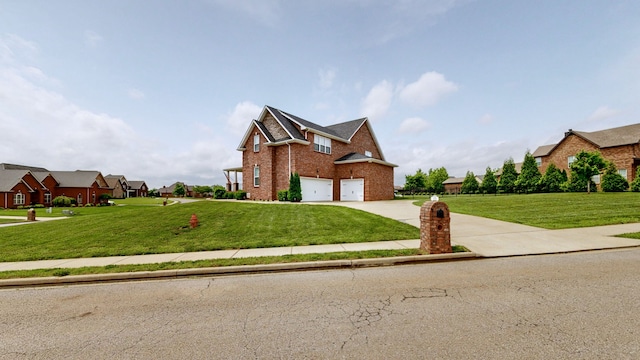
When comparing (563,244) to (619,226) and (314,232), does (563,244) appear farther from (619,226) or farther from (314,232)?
(314,232)

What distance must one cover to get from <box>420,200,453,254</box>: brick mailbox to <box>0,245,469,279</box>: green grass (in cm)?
34

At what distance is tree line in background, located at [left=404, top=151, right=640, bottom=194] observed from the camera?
84.1ft

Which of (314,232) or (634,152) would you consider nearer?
(314,232)

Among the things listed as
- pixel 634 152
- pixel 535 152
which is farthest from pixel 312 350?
pixel 535 152

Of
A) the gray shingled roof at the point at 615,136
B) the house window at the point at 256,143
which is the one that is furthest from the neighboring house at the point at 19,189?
the gray shingled roof at the point at 615,136

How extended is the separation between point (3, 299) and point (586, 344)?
959cm

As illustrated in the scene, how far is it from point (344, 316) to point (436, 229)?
4405mm

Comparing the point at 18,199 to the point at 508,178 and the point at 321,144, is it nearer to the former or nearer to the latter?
the point at 321,144

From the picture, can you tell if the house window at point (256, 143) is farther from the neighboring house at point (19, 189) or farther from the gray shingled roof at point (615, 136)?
the gray shingled roof at point (615, 136)

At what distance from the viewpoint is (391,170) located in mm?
31469

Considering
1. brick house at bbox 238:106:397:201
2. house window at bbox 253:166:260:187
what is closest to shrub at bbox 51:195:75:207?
brick house at bbox 238:106:397:201

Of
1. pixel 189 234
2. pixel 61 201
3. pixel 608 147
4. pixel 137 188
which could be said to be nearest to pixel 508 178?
pixel 608 147

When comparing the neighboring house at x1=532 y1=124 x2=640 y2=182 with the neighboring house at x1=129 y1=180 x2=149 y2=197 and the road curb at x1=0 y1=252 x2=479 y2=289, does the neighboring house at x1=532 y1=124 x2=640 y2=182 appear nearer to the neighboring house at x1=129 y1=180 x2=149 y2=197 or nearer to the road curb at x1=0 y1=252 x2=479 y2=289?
the road curb at x1=0 y1=252 x2=479 y2=289

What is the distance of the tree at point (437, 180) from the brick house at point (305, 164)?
4740 centimetres
